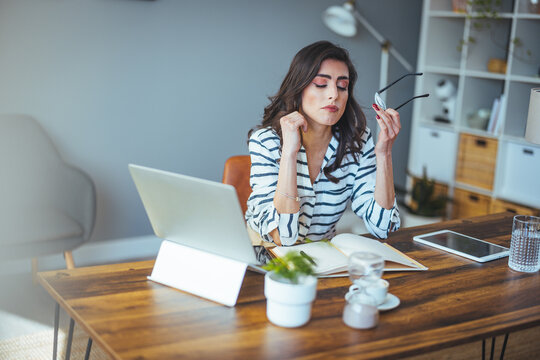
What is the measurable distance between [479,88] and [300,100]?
231 cm

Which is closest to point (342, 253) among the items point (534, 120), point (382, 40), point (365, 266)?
point (365, 266)

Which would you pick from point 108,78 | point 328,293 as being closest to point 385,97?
point 108,78

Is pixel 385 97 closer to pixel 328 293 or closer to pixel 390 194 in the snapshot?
pixel 390 194

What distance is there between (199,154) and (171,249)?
7.03 ft

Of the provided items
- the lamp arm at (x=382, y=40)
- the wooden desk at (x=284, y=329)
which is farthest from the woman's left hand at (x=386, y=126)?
the lamp arm at (x=382, y=40)

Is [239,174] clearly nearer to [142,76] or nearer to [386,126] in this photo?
[386,126]

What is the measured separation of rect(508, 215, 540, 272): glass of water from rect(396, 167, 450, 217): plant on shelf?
2.31 m

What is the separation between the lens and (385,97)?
167 inches

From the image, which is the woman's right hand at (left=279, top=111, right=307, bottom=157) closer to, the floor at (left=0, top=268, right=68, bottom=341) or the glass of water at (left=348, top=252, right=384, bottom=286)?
the glass of water at (left=348, top=252, right=384, bottom=286)

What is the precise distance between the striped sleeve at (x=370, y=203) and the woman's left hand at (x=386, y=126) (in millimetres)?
176

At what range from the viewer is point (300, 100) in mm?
Answer: 1994

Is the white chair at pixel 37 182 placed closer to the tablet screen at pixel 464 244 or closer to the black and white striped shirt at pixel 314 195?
the black and white striped shirt at pixel 314 195

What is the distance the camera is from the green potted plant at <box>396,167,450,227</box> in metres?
3.95

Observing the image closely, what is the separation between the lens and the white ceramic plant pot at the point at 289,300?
124 centimetres
